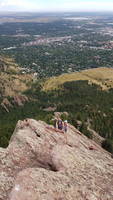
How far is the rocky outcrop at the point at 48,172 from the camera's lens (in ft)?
88.7

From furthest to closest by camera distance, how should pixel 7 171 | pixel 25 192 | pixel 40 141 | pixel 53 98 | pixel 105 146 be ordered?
pixel 53 98 → pixel 105 146 → pixel 40 141 → pixel 7 171 → pixel 25 192

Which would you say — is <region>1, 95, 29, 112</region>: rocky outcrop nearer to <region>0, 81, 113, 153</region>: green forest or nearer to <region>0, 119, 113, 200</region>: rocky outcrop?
<region>0, 81, 113, 153</region>: green forest

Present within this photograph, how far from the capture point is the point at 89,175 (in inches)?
1262

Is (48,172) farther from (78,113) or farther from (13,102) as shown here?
(13,102)

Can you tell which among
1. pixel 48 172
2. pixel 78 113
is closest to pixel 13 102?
pixel 78 113

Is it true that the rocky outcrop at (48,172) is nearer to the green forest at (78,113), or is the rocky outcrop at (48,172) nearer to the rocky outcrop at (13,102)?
the green forest at (78,113)

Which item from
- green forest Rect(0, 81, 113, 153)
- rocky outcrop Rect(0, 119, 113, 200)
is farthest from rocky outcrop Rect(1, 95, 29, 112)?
rocky outcrop Rect(0, 119, 113, 200)

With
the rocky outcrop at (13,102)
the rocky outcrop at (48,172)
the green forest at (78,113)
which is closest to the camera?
the rocky outcrop at (48,172)

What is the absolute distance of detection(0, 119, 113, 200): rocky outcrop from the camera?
27.0 meters

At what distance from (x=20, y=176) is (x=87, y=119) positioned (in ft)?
286

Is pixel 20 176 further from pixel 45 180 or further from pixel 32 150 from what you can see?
pixel 32 150

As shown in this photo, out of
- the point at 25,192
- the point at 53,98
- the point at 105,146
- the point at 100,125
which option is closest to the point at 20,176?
the point at 25,192

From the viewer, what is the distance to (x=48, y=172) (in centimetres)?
2989

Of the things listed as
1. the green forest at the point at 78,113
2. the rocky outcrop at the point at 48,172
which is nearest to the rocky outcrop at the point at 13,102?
the green forest at the point at 78,113
